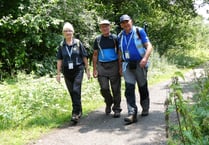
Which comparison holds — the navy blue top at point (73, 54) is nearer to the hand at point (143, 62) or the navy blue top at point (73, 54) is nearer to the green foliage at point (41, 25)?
the hand at point (143, 62)

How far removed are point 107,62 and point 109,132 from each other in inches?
59.3

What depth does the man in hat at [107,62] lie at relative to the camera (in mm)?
7309

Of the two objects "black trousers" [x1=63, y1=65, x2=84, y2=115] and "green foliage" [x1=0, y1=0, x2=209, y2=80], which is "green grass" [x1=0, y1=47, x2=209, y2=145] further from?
"green foliage" [x1=0, y1=0, x2=209, y2=80]

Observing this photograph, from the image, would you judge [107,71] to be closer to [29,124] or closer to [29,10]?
[29,124]

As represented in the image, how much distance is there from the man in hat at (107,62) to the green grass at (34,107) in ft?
3.43

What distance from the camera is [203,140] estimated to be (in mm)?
4027

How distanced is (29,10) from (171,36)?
1415 centimetres

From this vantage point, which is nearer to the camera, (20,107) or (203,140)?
(203,140)

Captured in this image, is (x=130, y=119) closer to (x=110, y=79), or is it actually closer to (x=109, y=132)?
(x=109, y=132)

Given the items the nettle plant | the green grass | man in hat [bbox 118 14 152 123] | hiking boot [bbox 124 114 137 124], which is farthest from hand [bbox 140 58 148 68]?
the nettle plant

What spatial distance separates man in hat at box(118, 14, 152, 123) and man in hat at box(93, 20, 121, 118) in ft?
0.89

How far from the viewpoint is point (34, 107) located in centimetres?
827

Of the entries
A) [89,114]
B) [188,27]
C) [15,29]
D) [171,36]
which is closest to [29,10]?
[15,29]

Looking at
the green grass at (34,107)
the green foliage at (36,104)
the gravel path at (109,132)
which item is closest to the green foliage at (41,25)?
the green grass at (34,107)
